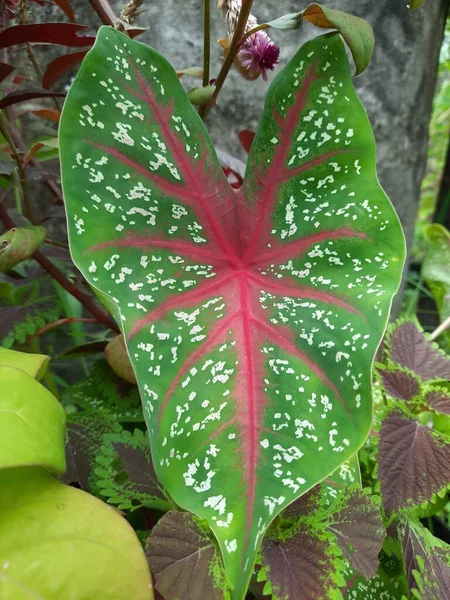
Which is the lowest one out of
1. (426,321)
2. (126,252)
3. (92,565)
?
(426,321)

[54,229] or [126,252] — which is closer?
[126,252]

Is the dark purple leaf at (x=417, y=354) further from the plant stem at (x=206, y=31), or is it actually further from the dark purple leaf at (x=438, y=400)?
the plant stem at (x=206, y=31)

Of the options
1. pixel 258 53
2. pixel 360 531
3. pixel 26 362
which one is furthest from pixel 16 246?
pixel 360 531

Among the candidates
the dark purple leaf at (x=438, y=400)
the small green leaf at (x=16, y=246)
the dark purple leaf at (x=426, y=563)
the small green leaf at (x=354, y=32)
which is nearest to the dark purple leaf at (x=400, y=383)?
the dark purple leaf at (x=438, y=400)

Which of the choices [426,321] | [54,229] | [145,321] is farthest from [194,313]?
[426,321]

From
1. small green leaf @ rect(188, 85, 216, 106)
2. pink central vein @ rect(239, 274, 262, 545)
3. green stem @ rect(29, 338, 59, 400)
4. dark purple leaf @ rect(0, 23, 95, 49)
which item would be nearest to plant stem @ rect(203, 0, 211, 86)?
small green leaf @ rect(188, 85, 216, 106)

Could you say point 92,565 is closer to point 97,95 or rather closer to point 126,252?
point 126,252

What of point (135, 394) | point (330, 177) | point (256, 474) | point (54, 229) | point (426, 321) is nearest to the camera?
point (256, 474)

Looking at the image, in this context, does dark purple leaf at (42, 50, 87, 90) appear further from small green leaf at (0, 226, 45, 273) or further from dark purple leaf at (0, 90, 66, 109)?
small green leaf at (0, 226, 45, 273)
